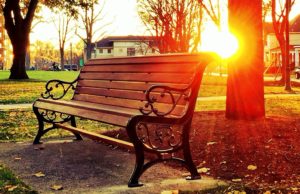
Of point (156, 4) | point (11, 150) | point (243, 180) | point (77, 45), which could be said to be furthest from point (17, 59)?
point (77, 45)

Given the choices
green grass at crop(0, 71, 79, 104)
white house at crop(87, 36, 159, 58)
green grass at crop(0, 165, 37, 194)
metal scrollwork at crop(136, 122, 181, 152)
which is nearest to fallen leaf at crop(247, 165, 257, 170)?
metal scrollwork at crop(136, 122, 181, 152)

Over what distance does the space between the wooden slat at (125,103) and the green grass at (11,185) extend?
138cm

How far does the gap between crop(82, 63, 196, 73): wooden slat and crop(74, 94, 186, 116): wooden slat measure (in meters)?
0.40

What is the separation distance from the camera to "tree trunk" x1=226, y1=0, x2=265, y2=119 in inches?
290

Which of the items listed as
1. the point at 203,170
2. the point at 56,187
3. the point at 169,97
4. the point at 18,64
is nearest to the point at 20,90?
the point at 18,64

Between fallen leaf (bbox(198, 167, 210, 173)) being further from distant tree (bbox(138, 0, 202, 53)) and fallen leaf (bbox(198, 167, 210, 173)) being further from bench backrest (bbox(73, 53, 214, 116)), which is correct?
distant tree (bbox(138, 0, 202, 53))

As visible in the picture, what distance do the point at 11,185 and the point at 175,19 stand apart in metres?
34.9

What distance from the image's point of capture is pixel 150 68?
18.9 ft

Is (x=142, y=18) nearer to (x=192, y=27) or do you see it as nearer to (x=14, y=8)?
(x=192, y=27)

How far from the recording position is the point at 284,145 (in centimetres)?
588

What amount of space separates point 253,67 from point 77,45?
13286cm

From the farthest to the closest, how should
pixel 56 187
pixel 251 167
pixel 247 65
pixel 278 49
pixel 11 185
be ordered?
pixel 278 49, pixel 247 65, pixel 251 167, pixel 11 185, pixel 56 187

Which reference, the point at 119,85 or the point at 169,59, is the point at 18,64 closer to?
the point at 119,85

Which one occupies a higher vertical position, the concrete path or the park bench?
the park bench
